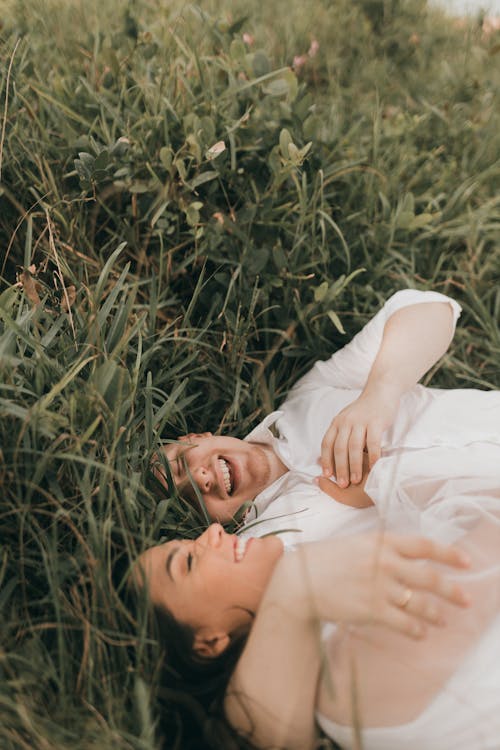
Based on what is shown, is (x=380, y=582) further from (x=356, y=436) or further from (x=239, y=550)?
(x=356, y=436)

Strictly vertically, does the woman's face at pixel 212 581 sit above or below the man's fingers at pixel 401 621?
below

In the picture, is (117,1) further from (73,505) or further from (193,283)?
(73,505)

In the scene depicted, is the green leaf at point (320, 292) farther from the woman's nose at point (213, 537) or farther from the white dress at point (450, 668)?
the woman's nose at point (213, 537)

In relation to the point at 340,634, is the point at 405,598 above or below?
above

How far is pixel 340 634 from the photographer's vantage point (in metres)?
1.20

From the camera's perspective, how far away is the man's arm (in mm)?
1482

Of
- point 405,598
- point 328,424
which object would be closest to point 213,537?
point 405,598

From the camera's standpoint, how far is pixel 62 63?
2145 mm

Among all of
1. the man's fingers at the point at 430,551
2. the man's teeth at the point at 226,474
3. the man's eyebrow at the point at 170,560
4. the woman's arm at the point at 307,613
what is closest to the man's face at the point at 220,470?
the man's teeth at the point at 226,474

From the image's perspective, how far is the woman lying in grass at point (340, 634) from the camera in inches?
40.3

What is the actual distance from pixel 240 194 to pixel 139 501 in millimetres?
1012

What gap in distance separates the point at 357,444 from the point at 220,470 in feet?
1.22

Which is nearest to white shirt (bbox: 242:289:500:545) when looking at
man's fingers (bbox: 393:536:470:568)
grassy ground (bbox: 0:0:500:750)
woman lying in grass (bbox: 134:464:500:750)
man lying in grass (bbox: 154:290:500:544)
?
man lying in grass (bbox: 154:290:500:544)

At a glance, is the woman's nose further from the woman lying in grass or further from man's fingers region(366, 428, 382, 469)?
man's fingers region(366, 428, 382, 469)
